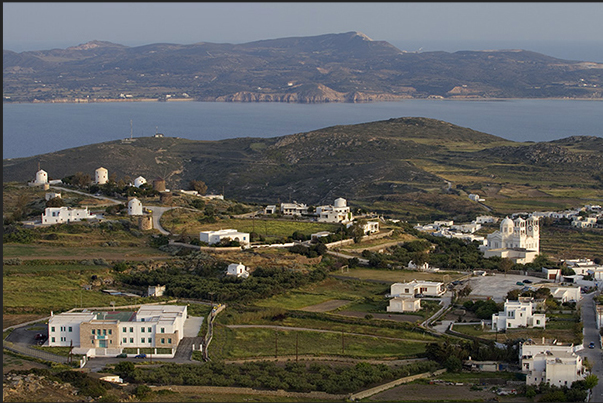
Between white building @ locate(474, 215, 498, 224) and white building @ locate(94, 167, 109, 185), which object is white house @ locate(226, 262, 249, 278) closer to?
white building @ locate(94, 167, 109, 185)

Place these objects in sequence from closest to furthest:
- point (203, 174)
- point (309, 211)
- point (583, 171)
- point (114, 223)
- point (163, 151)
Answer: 1. point (114, 223)
2. point (309, 211)
3. point (583, 171)
4. point (203, 174)
5. point (163, 151)

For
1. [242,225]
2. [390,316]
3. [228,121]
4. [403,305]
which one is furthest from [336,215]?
[228,121]

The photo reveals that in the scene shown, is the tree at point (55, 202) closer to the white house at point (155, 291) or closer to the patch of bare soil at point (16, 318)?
the white house at point (155, 291)

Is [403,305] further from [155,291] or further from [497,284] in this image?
[155,291]

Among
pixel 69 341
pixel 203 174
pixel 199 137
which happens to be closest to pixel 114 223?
pixel 69 341

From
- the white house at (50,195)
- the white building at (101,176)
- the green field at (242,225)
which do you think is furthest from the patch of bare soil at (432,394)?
the white building at (101,176)

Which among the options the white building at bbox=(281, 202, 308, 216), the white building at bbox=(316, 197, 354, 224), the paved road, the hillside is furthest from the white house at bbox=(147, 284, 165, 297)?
the hillside

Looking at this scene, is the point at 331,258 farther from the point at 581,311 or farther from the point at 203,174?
the point at 203,174
